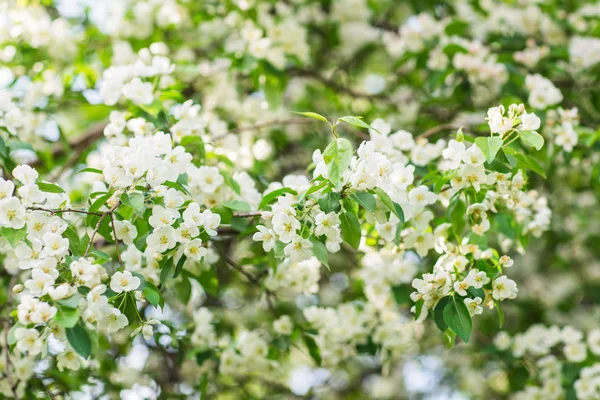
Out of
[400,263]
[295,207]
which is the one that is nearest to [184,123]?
[295,207]

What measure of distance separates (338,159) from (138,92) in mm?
980

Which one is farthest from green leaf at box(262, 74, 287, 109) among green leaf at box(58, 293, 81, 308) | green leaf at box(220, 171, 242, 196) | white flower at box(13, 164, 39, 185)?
green leaf at box(58, 293, 81, 308)

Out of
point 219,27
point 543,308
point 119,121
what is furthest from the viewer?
point 543,308

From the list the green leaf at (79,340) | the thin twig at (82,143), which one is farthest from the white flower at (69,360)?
the thin twig at (82,143)

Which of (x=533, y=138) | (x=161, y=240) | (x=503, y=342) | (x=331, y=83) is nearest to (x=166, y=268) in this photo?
(x=161, y=240)

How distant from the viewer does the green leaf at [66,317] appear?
53.2 inches

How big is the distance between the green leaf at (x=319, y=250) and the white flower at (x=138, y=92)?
92 cm

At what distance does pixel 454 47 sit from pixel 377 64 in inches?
50.6

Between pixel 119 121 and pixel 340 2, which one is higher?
pixel 119 121

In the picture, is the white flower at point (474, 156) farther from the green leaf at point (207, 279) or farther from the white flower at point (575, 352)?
the white flower at point (575, 352)

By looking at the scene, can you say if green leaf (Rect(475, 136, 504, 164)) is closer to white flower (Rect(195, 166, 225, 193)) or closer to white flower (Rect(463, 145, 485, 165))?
white flower (Rect(463, 145, 485, 165))

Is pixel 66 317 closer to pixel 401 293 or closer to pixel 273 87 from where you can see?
pixel 401 293

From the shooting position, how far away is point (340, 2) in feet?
12.0

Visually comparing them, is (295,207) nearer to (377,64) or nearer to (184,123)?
(184,123)
